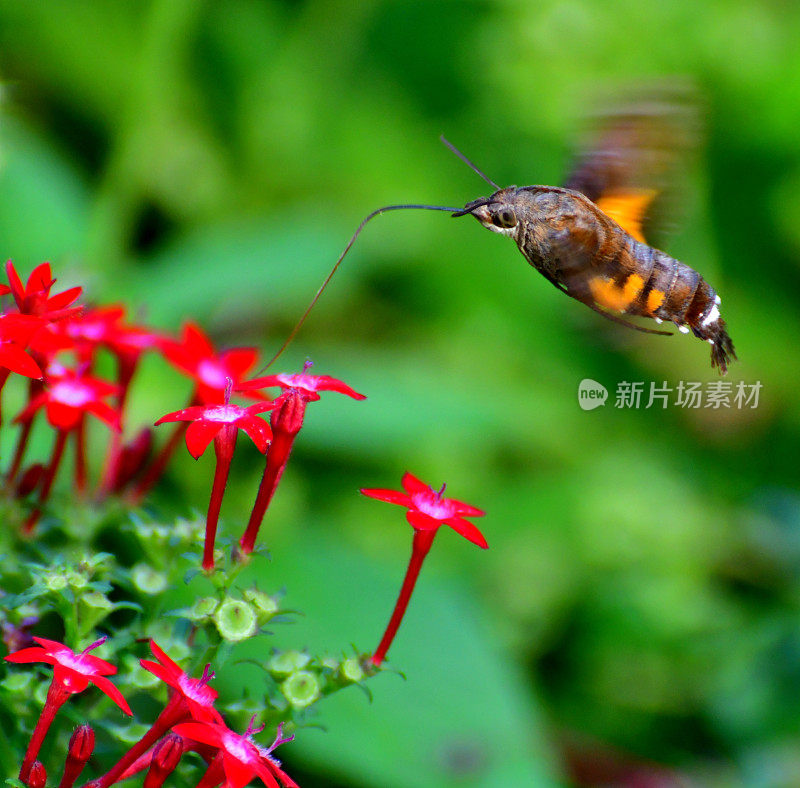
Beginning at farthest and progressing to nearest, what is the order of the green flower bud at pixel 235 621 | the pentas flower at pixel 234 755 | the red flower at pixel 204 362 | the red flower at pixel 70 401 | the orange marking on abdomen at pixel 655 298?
1. the orange marking on abdomen at pixel 655 298
2. the red flower at pixel 204 362
3. the red flower at pixel 70 401
4. the green flower bud at pixel 235 621
5. the pentas flower at pixel 234 755

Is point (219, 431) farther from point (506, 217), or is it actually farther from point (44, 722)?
point (506, 217)

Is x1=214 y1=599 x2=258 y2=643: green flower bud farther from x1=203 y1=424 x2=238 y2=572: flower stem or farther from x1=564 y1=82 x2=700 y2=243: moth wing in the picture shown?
x1=564 y1=82 x2=700 y2=243: moth wing

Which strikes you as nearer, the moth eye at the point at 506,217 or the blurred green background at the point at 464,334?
the moth eye at the point at 506,217

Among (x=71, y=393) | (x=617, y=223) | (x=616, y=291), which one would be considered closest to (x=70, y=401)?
(x=71, y=393)

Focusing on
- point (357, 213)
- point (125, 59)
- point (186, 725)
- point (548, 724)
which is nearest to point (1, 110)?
point (125, 59)

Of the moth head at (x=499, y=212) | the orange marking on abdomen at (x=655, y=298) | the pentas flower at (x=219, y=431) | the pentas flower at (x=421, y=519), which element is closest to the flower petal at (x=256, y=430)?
the pentas flower at (x=219, y=431)

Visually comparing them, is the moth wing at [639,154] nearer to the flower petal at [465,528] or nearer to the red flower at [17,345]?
the flower petal at [465,528]
